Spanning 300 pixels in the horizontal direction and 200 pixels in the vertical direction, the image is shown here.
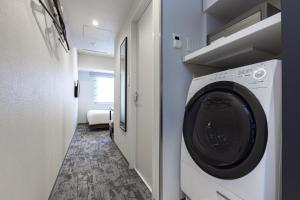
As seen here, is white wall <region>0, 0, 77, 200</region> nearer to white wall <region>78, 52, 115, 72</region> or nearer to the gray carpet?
the gray carpet

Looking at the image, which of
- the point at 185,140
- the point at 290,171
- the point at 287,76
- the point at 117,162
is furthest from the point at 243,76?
the point at 117,162

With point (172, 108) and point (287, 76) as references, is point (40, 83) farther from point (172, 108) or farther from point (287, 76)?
point (287, 76)

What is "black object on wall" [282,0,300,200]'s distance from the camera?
50 cm

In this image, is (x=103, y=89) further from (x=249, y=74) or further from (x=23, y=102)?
(x=249, y=74)

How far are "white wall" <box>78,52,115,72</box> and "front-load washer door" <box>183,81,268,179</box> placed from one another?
5353 millimetres

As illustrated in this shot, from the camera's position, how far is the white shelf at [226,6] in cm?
120

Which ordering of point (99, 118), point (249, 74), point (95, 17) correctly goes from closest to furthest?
point (249, 74)
point (95, 17)
point (99, 118)

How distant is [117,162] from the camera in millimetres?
2537

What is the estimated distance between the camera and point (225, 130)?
0.80 metres

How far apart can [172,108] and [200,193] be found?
56cm

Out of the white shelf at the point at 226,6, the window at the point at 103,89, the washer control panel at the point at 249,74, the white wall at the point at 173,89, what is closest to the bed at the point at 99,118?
the window at the point at 103,89

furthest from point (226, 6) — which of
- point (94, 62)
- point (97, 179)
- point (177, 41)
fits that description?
point (94, 62)

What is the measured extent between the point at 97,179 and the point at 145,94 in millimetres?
1288

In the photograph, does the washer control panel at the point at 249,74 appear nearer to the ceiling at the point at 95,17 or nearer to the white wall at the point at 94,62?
the ceiling at the point at 95,17
